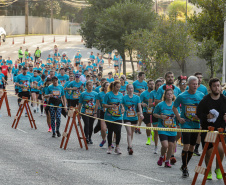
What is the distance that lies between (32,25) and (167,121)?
3014 inches

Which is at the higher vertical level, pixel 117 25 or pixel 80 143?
pixel 117 25

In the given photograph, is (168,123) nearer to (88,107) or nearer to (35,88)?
(88,107)

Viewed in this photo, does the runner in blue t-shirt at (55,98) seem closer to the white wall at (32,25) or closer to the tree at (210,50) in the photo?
the tree at (210,50)

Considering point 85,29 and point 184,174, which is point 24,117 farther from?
point 85,29

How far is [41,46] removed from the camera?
64.2m

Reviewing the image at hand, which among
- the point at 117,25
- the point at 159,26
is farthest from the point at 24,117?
the point at 117,25

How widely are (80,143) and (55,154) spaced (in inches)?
49.6

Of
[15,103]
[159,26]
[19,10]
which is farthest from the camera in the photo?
[19,10]

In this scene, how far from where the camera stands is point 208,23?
89.3 ft

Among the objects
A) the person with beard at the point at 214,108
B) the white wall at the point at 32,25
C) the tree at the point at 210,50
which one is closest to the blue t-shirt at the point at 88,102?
the person with beard at the point at 214,108

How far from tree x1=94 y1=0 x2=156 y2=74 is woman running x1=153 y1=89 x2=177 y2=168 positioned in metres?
26.9

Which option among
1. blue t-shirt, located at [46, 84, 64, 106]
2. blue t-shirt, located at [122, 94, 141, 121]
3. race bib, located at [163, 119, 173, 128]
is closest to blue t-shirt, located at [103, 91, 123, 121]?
blue t-shirt, located at [122, 94, 141, 121]

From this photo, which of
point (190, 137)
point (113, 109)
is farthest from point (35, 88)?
point (190, 137)

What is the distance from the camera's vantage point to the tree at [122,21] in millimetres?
38031
